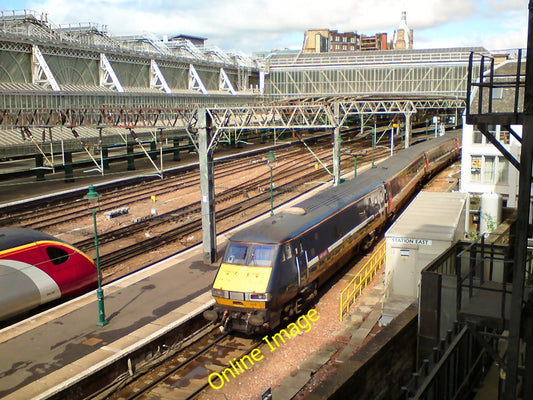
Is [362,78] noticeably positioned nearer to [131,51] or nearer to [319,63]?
[319,63]

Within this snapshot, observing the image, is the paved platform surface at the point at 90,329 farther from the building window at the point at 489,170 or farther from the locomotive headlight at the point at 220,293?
the building window at the point at 489,170

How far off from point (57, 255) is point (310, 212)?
25.7ft

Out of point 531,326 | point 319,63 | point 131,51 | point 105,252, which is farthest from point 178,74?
point 531,326

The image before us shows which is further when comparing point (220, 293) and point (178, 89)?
point (178, 89)

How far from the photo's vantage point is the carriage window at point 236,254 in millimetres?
14008

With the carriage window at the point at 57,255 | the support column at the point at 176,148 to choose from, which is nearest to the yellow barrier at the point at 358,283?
the carriage window at the point at 57,255

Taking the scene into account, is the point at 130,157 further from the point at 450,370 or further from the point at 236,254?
the point at 450,370

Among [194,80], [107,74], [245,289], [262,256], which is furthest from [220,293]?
[194,80]

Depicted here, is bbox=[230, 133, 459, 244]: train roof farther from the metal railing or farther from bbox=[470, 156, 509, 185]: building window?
the metal railing

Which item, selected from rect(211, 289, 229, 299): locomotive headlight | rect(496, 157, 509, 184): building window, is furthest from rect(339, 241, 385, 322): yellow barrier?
rect(496, 157, 509, 184): building window

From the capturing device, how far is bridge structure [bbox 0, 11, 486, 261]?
2305 cm

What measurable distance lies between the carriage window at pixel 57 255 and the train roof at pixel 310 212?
5.30 metres

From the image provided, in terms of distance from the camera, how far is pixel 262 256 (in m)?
13.7

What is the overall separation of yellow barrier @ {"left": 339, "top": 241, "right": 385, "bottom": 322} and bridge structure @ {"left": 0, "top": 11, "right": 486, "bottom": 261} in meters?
5.48
